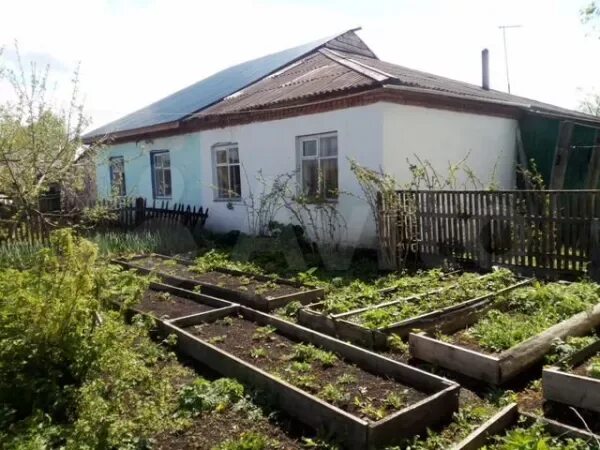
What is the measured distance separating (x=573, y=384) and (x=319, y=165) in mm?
7398

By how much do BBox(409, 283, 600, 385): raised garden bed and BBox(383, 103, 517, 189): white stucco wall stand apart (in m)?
4.13

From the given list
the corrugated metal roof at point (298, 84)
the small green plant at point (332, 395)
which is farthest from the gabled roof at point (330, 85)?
the small green plant at point (332, 395)

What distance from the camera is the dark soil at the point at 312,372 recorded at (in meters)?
3.18

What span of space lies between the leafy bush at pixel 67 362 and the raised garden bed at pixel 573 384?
8.17 feet

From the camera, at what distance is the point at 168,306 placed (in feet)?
19.0

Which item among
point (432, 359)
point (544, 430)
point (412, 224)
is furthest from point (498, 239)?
point (544, 430)

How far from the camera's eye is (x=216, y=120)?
12055 millimetres

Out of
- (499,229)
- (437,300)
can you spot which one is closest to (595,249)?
(499,229)

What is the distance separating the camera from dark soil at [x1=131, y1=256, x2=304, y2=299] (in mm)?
6289

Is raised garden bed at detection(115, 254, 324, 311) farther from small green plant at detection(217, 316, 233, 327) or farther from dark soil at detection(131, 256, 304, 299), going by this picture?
small green plant at detection(217, 316, 233, 327)

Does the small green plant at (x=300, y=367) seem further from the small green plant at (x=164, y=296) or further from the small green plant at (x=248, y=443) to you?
the small green plant at (x=164, y=296)

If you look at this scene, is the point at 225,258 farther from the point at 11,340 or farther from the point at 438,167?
the point at 11,340

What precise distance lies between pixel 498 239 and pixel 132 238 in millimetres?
7495

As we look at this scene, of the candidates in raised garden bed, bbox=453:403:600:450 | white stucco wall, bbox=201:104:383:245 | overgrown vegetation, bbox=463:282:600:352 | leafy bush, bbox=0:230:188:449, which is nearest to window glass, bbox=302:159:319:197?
white stucco wall, bbox=201:104:383:245
